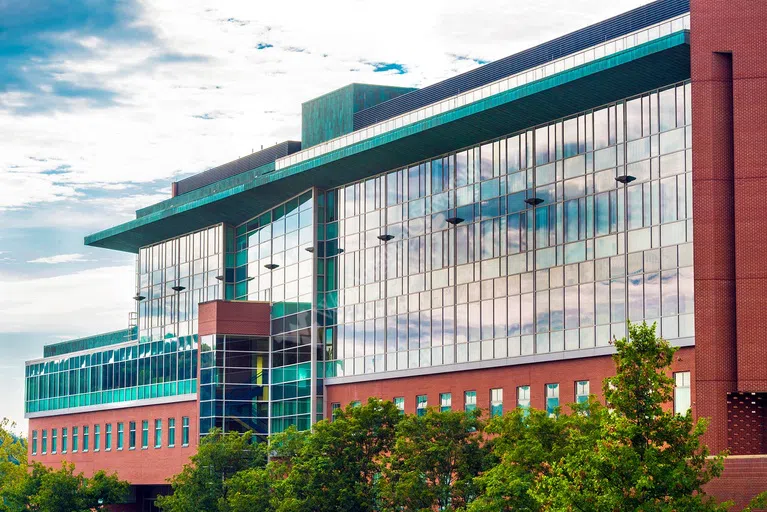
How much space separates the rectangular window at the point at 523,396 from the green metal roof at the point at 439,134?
12.1 metres

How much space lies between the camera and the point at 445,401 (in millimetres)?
64188

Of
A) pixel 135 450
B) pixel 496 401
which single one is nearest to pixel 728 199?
pixel 496 401

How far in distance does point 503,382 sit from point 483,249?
6548 mm

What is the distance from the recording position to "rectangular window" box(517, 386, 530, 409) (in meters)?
59.3

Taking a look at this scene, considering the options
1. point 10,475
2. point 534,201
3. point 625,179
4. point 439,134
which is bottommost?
point 10,475

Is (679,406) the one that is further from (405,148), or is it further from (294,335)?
(294,335)

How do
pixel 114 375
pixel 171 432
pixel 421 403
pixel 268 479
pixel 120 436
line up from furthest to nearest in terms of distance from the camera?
pixel 114 375 → pixel 120 436 → pixel 171 432 → pixel 421 403 → pixel 268 479

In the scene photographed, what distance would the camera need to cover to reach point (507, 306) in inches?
2414

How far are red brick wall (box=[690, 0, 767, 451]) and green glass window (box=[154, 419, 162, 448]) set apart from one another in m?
46.7

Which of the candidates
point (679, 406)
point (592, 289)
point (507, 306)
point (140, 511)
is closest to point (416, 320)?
point (507, 306)

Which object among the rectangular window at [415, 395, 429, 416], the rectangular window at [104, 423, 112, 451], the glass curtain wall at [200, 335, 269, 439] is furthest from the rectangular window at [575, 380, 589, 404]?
the rectangular window at [104, 423, 112, 451]

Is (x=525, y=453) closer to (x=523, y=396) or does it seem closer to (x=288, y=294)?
(x=523, y=396)

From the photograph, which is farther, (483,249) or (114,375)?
(114,375)

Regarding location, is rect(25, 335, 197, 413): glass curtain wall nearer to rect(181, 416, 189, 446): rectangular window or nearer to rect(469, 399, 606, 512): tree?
rect(181, 416, 189, 446): rectangular window
